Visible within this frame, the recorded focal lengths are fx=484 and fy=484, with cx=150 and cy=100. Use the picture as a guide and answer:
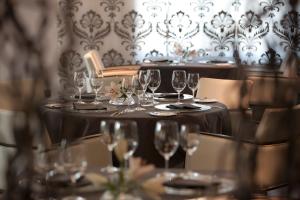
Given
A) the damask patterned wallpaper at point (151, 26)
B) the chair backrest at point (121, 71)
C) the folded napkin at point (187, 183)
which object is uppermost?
the damask patterned wallpaper at point (151, 26)

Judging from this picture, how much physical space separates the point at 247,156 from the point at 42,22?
32 centimetres

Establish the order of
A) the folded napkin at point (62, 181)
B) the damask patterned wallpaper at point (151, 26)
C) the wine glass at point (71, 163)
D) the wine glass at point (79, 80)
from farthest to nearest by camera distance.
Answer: the damask patterned wallpaper at point (151, 26)
the wine glass at point (79, 80)
the wine glass at point (71, 163)
the folded napkin at point (62, 181)

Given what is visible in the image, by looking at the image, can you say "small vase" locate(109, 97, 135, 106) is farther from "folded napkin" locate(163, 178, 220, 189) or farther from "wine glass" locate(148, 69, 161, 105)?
"folded napkin" locate(163, 178, 220, 189)

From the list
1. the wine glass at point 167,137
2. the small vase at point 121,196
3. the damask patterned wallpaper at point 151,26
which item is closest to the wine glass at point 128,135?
the wine glass at point 167,137

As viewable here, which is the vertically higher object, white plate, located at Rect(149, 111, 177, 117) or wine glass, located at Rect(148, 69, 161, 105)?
wine glass, located at Rect(148, 69, 161, 105)

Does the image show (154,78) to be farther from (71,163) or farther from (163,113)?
(71,163)

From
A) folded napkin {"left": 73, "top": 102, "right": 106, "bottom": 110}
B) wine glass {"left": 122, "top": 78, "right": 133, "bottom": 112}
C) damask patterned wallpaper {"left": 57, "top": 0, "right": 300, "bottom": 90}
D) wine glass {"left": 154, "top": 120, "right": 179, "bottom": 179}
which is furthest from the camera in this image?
damask patterned wallpaper {"left": 57, "top": 0, "right": 300, "bottom": 90}

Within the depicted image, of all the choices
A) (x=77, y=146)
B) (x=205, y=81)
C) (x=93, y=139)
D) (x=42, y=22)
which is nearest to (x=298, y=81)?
(x=42, y=22)

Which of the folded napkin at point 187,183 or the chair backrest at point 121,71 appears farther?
the chair backrest at point 121,71

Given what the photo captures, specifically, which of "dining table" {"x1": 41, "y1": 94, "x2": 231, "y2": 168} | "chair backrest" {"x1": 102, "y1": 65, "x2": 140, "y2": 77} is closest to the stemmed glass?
"dining table" {"x1": 41, "y1": 94, "x2": 231, "y2": 168}

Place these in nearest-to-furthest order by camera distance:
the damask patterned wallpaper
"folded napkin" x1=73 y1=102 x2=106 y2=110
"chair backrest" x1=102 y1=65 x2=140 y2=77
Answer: "folded napkin" x1=73 y1=102 x2=106 y2=110 → "chair backrest" x1=102 y1=65 x2=140 y2=77 → the damask patterned wallpaper

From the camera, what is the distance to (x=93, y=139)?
241cm

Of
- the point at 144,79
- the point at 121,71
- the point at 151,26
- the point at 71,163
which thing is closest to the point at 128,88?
the point at 144,79

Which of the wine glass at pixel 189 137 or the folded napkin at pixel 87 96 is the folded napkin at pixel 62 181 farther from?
the folded napkin at pixel 87 96
